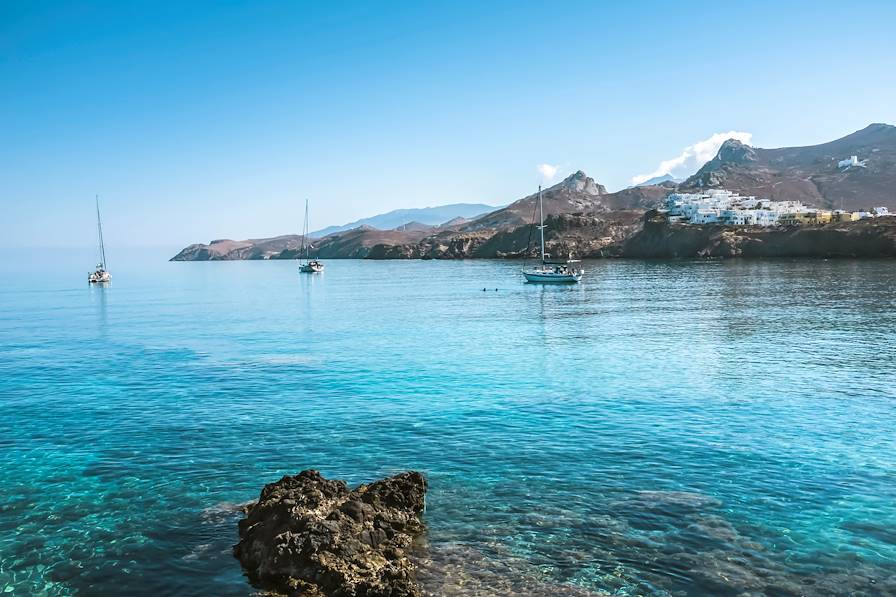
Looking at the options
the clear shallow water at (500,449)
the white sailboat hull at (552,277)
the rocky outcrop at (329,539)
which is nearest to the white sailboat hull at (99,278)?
the white sailboat hull at (552,277)

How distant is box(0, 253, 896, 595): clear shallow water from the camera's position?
56.2ft

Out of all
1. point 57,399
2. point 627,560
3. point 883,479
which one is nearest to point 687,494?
point 627,560

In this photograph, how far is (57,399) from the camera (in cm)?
3778

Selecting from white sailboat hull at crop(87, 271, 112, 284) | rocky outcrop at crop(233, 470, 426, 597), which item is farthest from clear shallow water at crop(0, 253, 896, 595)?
white sailboat hull at crop(87, 271, 112, 284)

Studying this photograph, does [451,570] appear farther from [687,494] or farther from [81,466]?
[81,466]

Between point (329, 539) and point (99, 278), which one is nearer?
point (329, 539)

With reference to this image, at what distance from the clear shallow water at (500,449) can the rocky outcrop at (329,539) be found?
839 mm

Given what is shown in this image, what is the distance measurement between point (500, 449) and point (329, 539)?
38.3 ft

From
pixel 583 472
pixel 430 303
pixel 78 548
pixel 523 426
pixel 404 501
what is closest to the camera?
pixel 78 548

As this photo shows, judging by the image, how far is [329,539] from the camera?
53.9 feet

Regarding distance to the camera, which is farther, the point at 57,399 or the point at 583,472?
the point at 57,399

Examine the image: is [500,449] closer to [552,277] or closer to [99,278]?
[552,277]

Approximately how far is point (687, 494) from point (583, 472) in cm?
381

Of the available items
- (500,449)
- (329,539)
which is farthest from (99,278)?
(329,539)
